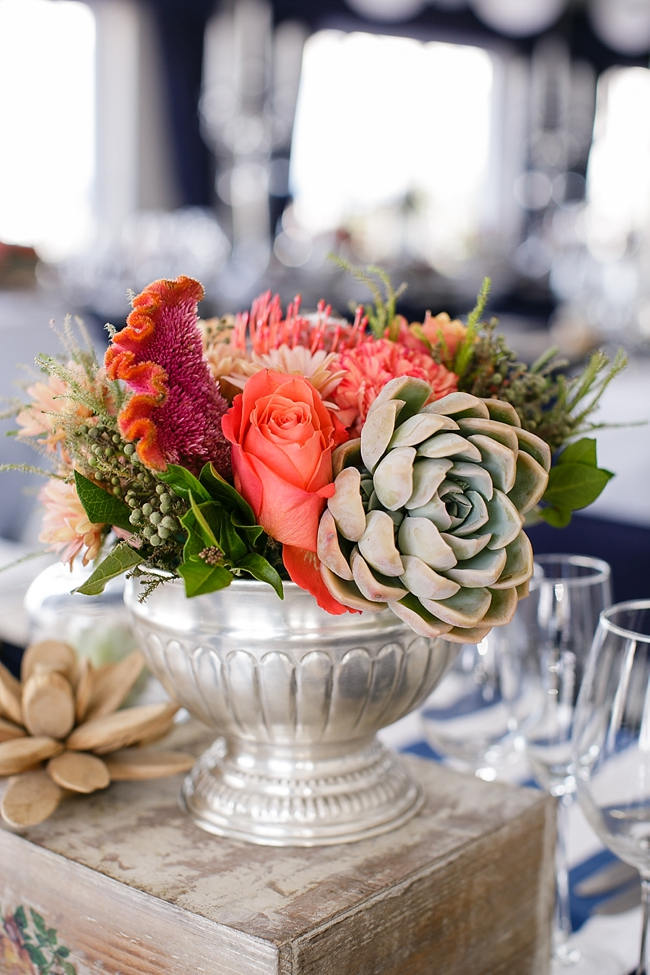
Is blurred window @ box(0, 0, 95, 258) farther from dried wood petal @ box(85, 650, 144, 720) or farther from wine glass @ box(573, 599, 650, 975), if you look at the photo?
wine glass @ box(573, 599, 650, 975)

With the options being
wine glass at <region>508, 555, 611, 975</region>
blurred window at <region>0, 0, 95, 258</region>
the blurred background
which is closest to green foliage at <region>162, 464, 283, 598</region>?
wine glass at <region>508, 555, 611, 975</region>

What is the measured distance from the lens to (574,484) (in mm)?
587

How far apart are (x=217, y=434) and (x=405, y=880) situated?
233mm

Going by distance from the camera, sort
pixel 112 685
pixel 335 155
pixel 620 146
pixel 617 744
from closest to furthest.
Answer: pixel 617 744, pixel 112 685, pixel 335 155, pixel 620 146

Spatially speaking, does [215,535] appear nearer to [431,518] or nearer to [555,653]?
[431,518]

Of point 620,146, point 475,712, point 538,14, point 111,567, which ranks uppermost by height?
point 538,14

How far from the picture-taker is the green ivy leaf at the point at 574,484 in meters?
0.58

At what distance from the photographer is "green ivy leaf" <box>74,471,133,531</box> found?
49cm

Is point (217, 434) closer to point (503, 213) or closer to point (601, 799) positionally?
point (601, 799)

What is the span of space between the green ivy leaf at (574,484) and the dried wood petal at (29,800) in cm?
31

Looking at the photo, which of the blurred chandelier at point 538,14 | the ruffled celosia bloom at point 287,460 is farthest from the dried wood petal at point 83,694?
the blurred chandelier at point 538,14

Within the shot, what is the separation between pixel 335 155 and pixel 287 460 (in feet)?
26.7

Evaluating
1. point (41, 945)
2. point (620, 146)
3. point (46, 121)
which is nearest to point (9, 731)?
point (41, 945)

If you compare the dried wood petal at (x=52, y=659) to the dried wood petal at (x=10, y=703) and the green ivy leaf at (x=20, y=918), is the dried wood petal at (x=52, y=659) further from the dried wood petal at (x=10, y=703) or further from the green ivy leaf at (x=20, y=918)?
the green ivy leaf at (x=20, y=918)
